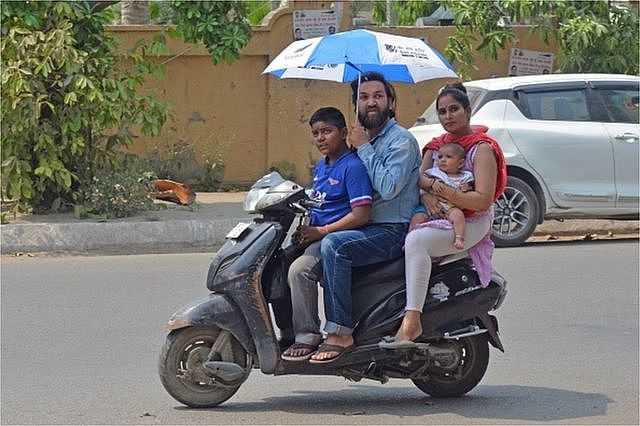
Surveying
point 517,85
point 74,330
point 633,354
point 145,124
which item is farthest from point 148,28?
point 633,354

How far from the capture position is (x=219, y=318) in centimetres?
594

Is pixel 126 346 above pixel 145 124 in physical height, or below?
below

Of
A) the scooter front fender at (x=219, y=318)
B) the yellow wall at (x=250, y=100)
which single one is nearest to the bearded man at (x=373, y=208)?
the scooter front fender at (x=219, y=318)

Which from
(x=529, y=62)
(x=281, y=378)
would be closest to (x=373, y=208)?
(x=281, y=378)

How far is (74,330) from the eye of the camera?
8.08 m

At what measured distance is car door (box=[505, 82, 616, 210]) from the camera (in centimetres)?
1178

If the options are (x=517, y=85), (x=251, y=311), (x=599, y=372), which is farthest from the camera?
(x=517, y=85)

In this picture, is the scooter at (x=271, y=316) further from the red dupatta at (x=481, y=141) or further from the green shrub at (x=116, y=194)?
the green shrub at (x=116, y=194)

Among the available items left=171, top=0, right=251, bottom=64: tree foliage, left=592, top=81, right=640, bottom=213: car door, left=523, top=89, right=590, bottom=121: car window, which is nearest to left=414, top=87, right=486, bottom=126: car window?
left=523, top=89, right=590, bottom=121: car window

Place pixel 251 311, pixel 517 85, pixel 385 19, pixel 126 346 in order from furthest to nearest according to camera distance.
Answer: pixel 385 19, pixel 517 85, pixel 126 346, pixel 251 311

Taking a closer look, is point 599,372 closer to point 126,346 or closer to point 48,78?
point 126,346

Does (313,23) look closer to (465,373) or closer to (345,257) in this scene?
(465,373)

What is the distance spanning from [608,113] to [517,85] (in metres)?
1.03

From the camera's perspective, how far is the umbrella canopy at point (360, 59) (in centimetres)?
678
